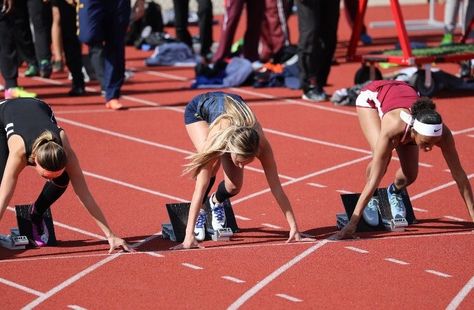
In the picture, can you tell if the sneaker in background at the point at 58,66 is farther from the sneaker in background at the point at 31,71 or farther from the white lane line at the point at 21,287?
the white lane line at the point at 21,287

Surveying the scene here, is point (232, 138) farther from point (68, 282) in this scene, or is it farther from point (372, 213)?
point (372, 213)

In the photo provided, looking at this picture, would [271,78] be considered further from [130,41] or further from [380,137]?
[380,137]

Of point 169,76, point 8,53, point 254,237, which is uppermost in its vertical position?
point 8,53

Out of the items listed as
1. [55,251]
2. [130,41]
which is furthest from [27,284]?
[130,41]

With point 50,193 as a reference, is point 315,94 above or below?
below

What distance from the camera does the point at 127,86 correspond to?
13.0 m

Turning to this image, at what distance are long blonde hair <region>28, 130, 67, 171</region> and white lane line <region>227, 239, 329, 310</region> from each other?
1328 millimetres

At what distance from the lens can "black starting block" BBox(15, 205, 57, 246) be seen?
7.30 metres

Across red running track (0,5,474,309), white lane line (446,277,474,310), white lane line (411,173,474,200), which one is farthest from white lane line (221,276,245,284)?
white lane line (411,173,474,200)

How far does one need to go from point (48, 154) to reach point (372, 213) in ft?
8.00

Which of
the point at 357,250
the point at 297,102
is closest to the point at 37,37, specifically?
the point at 297,102

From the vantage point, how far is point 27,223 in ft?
24.1

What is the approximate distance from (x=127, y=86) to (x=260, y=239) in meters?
5.99

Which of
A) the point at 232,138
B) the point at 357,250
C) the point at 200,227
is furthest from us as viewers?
the point at 200,227
